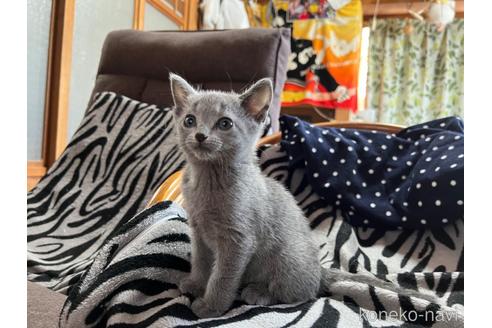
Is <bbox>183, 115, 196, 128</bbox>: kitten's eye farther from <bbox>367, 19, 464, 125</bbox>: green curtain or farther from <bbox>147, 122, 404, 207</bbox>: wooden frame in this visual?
<bbox>367, 19, 464, 125</bbox>: green curtain

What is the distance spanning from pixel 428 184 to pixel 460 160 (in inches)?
4.8

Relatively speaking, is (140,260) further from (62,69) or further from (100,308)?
(62,69)

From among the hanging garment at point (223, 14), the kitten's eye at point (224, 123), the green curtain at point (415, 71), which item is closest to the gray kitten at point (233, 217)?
the kitten's eye at point (224, 123)

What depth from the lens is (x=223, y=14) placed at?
3.39 meters

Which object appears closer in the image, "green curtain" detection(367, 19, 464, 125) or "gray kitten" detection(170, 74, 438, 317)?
"gray kitten" detection(170, 74, 438, 317)

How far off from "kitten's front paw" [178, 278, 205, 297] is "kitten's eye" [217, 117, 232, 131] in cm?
32

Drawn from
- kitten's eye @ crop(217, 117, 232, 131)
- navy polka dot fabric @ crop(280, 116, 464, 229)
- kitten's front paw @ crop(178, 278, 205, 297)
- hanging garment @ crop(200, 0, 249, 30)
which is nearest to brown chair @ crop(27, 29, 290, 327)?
navy polka dot fabric @ crop(280, 116, 464, 229)

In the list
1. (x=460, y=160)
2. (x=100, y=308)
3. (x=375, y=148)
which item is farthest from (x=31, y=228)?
(x=460, y=160)

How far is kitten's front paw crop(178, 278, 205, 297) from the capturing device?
2.73 ft

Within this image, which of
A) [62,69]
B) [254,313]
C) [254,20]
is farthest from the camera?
[254,20]

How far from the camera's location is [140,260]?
818 mm

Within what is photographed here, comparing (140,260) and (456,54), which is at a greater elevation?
(456,54)

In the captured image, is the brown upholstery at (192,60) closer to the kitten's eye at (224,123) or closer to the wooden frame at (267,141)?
the wooden frame at (267,141)

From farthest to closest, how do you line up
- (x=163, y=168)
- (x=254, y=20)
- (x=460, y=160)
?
1. (x=254, y=20)
2. (x=163, y=168)
3. (x=460, y=160)
